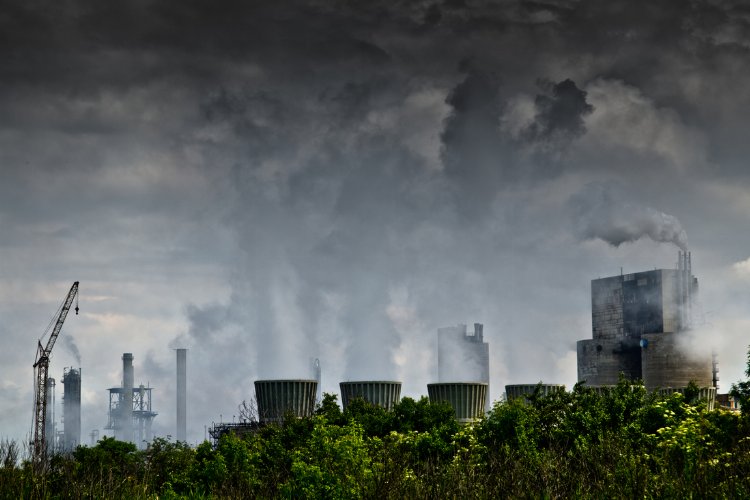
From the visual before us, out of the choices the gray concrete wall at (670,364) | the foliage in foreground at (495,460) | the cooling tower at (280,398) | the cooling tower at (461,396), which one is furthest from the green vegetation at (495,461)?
the gray concrete wall at (670,364)

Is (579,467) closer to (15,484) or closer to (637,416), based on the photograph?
(637,416)

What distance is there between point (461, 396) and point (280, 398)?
1929 centimetres

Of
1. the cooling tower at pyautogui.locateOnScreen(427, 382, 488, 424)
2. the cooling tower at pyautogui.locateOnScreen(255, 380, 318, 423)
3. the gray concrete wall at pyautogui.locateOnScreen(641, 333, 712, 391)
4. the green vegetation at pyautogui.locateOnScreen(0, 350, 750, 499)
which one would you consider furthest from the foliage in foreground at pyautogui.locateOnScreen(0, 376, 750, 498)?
the gray concrete wall at pyautogui.locateOnScreen(641, 333, 712, 391)

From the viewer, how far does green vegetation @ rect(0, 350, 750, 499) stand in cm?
3475

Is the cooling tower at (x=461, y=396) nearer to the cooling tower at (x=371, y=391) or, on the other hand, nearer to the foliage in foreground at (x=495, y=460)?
the cooling tower at (x=371, y=391)

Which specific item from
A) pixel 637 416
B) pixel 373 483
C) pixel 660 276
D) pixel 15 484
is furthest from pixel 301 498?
pixel 660 276

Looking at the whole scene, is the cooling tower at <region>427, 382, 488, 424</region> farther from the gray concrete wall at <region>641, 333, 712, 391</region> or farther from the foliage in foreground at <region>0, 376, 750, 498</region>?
the gray concrete wall at <region>641, 333, 712, 391</region>

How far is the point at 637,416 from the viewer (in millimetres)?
53375

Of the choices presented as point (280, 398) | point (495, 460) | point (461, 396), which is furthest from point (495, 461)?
point (280, 398)

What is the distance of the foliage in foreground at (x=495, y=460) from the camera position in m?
34.8

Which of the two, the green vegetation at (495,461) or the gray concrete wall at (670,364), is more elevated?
the gray concrete wall at (670,364)

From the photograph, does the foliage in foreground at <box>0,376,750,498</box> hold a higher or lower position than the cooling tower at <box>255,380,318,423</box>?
lower

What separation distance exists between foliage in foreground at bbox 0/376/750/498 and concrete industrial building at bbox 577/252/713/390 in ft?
255

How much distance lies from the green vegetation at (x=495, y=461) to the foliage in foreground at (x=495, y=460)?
→ 80mm
